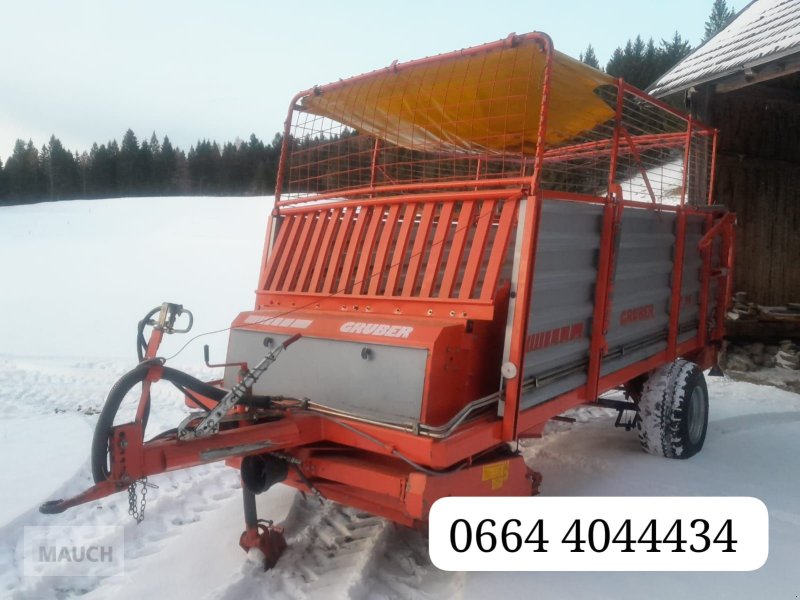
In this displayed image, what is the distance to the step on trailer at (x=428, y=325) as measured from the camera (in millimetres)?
2779

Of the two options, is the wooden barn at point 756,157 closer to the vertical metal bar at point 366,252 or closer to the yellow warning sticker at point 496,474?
the vertical metal bar at point 366,252

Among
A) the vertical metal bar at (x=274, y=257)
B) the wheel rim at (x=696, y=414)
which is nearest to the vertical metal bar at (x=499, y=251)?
the vertical metal bar at (x=274, y=257)

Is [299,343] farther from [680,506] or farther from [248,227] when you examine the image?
[248,227]

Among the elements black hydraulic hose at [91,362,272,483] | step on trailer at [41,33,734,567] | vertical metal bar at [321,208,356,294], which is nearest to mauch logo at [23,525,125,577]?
step on trailer at [41,33,734,567]

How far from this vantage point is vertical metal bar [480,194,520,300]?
9.86 ft

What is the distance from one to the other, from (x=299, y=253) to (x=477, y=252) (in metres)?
1.36

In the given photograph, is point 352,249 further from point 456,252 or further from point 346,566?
point 346,566

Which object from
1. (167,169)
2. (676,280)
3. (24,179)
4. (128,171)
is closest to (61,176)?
(24,179)

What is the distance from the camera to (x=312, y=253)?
Result: 393cm

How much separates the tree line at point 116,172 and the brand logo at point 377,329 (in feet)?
160

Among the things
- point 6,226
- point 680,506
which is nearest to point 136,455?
point 680,506

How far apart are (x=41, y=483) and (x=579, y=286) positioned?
12.3 ft

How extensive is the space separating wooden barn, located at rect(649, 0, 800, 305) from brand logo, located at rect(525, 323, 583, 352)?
260 inches

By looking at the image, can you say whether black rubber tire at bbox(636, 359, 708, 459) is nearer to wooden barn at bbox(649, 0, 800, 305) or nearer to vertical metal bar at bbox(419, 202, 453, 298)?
vertical metal bar at bbox(419, 202, 453, 298)
